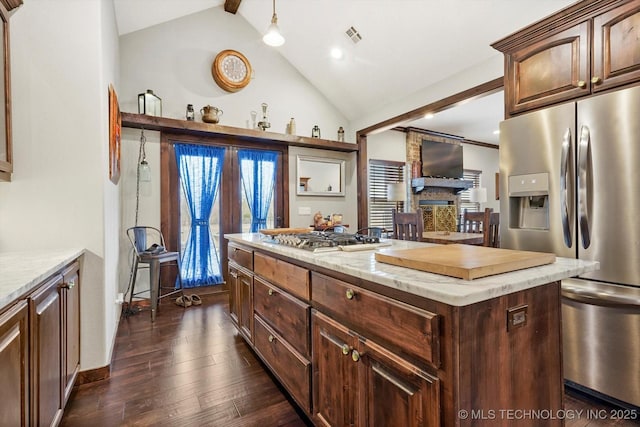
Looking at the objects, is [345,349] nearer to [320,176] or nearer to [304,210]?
[304,210]

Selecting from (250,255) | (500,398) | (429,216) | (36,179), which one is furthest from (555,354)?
(429,216)

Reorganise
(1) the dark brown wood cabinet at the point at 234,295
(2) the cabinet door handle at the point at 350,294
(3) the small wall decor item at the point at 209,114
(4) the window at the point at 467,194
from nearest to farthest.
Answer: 1. (2) the cabinet door handle at the point at 350,294
2. (1) the dark brown wood cabinet at the point at 234,295
3. (3) the small wall decor item at the point at 209,114
4. (4) the window at the point at 467,194

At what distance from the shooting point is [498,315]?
0.91m

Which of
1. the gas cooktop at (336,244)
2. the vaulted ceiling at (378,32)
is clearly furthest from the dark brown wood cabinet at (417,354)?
the vaulted ceiling at (378,32)

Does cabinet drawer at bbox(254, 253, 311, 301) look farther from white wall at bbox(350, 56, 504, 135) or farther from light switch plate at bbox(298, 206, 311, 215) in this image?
white wall at bbox(350, 56, 504, 135)

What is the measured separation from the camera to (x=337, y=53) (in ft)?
13.9

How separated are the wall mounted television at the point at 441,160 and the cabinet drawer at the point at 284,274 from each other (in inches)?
201

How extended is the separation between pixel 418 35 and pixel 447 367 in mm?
3600

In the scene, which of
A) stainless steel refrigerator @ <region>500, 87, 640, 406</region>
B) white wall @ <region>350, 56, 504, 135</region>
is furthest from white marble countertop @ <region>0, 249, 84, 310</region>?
white wall @ <region>350, 56, 504, 135</region>

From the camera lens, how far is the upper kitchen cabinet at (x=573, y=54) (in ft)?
5.63

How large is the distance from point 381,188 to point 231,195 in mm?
2912

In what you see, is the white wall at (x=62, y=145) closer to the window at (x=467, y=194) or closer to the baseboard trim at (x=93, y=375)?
the baseboard trim at (x=93, y=375)

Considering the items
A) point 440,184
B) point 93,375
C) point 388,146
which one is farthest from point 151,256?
point 440,184

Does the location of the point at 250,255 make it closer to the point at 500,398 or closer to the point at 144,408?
the point at 144,408
